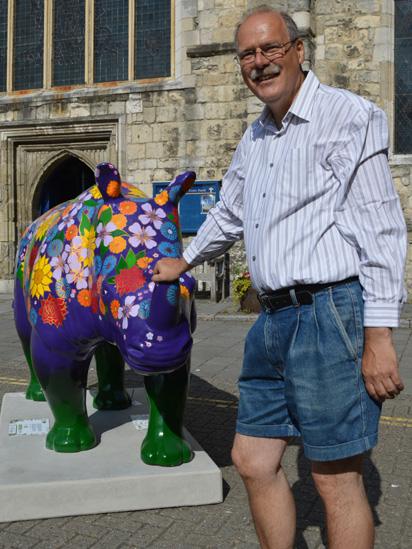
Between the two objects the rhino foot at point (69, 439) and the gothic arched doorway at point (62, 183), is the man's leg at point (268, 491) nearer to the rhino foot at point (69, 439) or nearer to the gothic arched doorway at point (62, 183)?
the rhino foot at point (69, 439)

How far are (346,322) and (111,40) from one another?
12807mm

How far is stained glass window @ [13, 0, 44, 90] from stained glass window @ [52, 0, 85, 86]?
373 mm

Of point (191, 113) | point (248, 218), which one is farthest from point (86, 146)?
point (248, 218)

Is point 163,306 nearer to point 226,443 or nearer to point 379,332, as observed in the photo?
point 379,332

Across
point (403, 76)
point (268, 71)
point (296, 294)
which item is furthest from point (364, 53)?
point (296, 294)

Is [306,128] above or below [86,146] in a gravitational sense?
below

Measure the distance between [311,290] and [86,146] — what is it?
492 inches

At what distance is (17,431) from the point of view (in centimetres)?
418

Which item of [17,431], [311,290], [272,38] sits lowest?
[17,431]

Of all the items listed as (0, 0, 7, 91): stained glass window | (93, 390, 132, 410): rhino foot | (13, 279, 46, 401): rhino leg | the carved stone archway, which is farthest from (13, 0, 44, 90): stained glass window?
(93, 390, 132, 410): rhino foot

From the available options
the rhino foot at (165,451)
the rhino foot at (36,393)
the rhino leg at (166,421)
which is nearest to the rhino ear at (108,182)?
the rhino leg at (166,421)

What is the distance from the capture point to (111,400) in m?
4.71

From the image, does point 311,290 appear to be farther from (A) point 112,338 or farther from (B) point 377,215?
(A) point 112,338

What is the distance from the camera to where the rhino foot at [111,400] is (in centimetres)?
471
